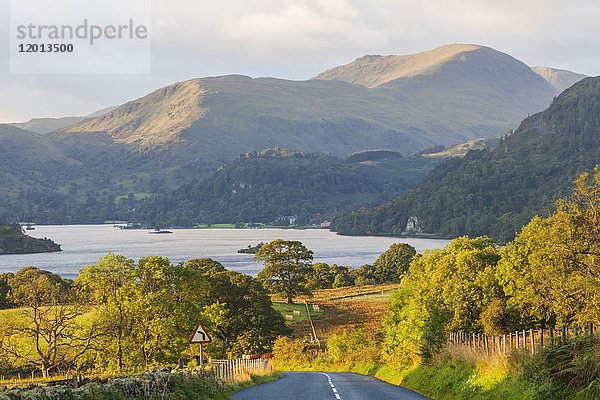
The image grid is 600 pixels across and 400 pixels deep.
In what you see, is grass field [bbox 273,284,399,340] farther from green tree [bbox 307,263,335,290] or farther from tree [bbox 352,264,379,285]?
tree [bbox 352,264,379,285]

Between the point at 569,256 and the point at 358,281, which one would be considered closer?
the point at 569,256

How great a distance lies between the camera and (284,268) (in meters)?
124

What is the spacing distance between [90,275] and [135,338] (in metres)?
7.03

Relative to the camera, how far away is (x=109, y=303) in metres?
51.3

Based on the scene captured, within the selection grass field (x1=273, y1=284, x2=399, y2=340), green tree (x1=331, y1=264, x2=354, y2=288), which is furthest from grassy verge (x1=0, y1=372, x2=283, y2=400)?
green tree (x1=331, y1=264, x2=354, y2=288)

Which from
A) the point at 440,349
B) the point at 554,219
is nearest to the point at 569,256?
the point at 554,219

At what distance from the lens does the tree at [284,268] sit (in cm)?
12406

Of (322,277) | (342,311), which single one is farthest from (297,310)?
(322,277)

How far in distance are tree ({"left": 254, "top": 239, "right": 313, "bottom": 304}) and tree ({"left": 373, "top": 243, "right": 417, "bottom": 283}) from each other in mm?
39931

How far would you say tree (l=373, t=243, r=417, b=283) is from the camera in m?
165

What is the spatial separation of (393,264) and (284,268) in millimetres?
54194

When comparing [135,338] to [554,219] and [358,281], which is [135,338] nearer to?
[554,219]

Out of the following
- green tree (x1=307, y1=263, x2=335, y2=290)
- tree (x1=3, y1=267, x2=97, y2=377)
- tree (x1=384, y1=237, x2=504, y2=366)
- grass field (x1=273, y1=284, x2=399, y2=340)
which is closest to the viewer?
tree (x1=384, y1=237, x2=504, y2=366)

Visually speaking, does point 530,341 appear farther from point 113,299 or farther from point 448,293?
point 113,299
